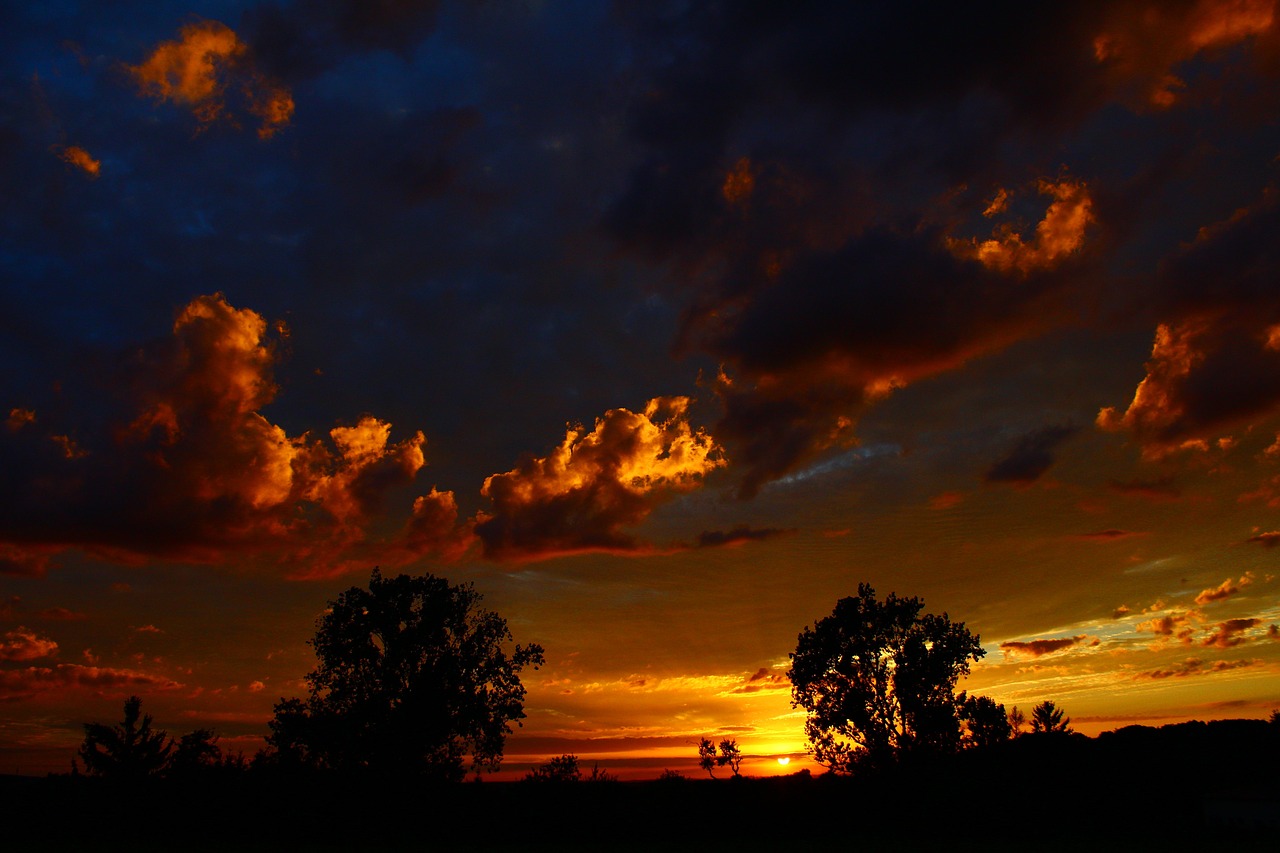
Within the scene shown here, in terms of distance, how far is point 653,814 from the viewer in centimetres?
6044

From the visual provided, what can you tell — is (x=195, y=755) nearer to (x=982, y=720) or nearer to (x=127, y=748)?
(x=127, y=748)

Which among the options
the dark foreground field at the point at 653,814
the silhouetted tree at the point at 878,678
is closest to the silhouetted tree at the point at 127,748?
the dark foreground field at the point at 653,814

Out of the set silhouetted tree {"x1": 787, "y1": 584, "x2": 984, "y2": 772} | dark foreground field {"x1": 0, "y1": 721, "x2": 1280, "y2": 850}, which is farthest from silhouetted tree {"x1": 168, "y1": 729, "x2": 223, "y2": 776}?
silhouetted tree {"x1": 787, "y1": 584, "x2": 984, "y2": 772}

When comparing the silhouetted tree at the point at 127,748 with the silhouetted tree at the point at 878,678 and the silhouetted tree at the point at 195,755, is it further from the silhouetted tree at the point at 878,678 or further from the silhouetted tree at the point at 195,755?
the silhouetted tree at the point at 878,678

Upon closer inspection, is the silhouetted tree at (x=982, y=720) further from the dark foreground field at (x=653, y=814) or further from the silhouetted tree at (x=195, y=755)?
the silhouetted tree at (x=195, y=755)

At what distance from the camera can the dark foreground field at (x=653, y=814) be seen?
53375 millimetres

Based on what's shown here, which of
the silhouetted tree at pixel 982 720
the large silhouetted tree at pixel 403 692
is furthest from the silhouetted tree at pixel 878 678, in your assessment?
the large silhouetted tree at pixel 403 692

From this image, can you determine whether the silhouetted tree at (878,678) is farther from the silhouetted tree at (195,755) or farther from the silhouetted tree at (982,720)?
the silhouetted tree at (195,755)

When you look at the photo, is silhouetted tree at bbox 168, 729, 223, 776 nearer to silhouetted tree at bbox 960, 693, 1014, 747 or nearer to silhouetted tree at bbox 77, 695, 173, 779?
silhouetted tree at bbox 77, 695, 173, 779

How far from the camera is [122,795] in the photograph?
56.2 meters

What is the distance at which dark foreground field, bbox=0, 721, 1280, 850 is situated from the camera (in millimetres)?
53375

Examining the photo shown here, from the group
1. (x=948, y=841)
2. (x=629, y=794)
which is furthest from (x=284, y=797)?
(x=948, y=841)

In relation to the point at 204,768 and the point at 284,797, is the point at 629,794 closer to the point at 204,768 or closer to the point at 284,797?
the point at 284,797

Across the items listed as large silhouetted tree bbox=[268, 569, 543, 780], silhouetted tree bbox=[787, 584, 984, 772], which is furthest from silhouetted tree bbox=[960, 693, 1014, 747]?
large silhouetted tree bbox=[268, 569, 543, 780]
